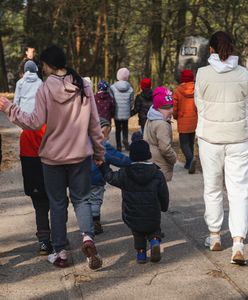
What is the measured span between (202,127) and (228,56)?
0.64 metres

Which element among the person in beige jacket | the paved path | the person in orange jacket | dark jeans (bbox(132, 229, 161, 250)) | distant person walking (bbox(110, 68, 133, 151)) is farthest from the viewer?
distant person walking (bbox(110, 68, 133, 151))

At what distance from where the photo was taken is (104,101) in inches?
439

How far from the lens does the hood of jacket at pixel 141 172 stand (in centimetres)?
498

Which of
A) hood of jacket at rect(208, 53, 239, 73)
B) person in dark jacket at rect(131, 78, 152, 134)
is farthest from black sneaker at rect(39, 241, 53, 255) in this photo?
person in dark jacket at rect(131, 78, 152, 134)

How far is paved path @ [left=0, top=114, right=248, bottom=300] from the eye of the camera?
14.5 ft

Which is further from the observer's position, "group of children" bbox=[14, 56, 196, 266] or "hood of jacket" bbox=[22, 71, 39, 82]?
"hood of jacket" bbox=[22, 71, 39, 82]

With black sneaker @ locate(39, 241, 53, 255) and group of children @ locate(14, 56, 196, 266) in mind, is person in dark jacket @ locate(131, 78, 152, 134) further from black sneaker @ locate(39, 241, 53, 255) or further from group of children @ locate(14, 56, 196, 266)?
black sneaker @ locate(39, 241, 53, 255)

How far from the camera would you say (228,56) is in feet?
16.7

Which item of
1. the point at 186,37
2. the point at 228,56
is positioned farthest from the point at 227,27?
the point at 228,56

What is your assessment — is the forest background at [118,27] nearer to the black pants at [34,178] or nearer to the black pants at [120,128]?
the black pants at [120,128]

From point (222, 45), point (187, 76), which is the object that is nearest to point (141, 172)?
point (222, 45)

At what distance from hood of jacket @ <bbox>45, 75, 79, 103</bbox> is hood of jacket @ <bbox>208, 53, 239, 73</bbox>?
1.23 metres

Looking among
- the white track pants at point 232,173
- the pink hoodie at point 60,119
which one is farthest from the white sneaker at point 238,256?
the pink hoodie at point 60,119

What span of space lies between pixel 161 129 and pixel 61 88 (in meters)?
1.49
